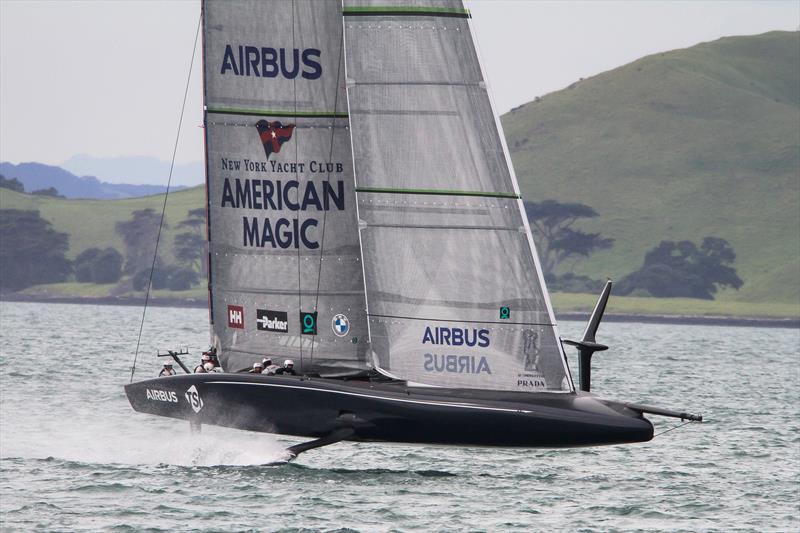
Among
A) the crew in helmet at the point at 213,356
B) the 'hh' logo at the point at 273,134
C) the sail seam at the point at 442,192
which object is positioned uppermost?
the 'hh' logo at the point at 273,134

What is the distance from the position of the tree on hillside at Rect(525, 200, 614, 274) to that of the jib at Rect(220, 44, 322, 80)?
154 meters

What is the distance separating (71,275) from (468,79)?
577 ft

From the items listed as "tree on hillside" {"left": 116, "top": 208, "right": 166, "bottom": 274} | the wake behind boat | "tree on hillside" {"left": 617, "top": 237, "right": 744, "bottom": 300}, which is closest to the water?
the wake behind boat

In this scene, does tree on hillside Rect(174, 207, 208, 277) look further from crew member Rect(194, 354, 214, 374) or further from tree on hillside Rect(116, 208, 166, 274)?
crew member Rect(194, 354, 214, 374)

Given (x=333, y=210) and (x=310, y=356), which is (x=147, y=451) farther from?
(x=333, y=210)

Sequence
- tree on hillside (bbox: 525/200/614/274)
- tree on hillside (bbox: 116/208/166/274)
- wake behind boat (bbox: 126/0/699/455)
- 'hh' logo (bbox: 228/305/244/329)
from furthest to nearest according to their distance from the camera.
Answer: tree on hillside (bbox: 116/208/166/274) < tree on hillside (bbox: 525/200/614/274) < 'hh' logo (bbox: 228/305/244/329) < wake behind boat (bbox: 126/0/699/455)

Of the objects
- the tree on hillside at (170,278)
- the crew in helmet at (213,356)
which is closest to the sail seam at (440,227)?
the crew in helmet at (213,356)

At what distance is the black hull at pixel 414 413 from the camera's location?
2133 cm

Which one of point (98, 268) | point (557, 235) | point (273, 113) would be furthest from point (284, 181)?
point (98, 268)

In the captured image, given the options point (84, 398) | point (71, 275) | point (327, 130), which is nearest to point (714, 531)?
point (327, 130)

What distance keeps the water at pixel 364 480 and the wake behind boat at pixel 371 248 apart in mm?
1125

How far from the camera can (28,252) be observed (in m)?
181

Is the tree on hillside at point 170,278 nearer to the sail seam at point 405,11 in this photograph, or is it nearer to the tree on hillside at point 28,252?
the tree on hillside at point 28,252

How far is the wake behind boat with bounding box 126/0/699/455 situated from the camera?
21.8m
